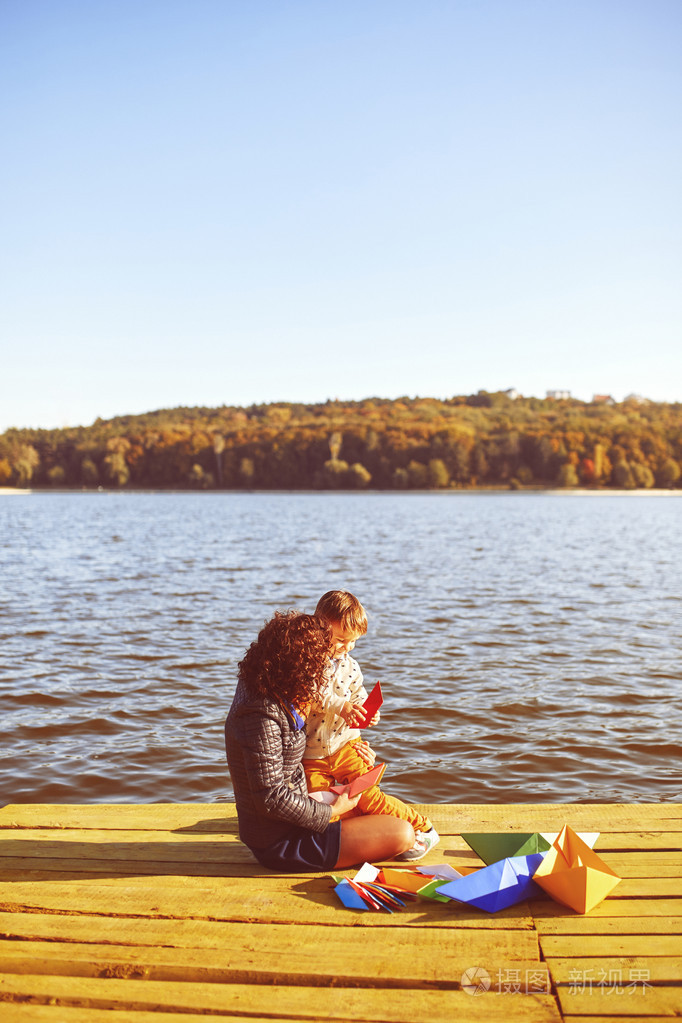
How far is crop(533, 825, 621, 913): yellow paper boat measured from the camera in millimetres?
3641

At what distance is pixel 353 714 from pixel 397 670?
7.36m

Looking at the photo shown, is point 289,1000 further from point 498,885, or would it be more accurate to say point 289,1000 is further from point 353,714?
point 353,714

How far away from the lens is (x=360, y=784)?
441 centimetres

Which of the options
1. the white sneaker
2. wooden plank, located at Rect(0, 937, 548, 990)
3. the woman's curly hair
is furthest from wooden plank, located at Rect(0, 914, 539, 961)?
the woman's curly hair

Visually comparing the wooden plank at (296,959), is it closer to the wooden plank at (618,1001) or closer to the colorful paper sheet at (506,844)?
the wooden plank at (618,1001)

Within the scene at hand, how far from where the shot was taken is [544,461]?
12275cm

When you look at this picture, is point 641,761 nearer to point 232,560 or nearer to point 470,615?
point 470,615

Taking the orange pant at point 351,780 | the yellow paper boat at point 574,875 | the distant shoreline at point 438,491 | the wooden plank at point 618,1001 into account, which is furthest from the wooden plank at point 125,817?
the distant shoreline at point 438,491

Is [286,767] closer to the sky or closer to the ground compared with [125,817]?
closer to the sky

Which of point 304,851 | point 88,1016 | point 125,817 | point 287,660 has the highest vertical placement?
point 287,660

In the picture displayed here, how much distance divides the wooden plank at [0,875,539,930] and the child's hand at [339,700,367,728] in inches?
31.9

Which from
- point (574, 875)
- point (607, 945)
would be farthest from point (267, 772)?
point (607, 945)

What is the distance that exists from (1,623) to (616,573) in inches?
680

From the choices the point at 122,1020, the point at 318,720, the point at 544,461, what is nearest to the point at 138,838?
the point at 318,720
